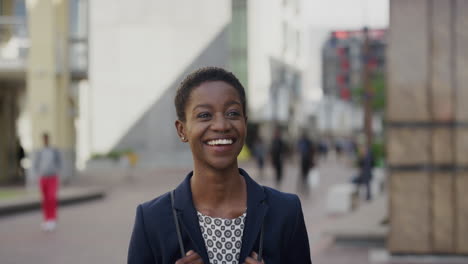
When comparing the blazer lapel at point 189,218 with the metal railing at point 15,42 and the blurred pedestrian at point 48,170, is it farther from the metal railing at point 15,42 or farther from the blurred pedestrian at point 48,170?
the metal railing at point 15,42

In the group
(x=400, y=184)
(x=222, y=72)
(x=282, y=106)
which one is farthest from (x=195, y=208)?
(x=282, y=106)

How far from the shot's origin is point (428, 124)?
896 cm

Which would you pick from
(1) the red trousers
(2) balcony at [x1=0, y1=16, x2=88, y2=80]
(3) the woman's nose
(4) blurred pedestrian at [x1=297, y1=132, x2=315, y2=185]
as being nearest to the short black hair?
(3) the woman's nose

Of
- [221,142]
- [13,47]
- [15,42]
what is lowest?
[221,142]

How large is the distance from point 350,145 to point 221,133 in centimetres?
4690

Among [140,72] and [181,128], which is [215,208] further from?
[140,72]

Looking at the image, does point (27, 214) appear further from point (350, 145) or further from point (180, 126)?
point (350, 145)

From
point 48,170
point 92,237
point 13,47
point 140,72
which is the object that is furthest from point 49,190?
point 140,72

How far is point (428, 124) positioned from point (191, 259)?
7.14 m

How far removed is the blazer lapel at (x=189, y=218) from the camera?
7.79 ft

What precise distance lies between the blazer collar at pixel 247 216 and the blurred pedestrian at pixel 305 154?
54.4 ft

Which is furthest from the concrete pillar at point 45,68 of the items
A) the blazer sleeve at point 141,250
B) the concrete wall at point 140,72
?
the blazer sleeve at point 141,250

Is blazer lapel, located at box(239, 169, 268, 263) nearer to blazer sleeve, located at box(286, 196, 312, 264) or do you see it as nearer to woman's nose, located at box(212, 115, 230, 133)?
blazer sleeve, located at box(286, 196, 312, 264)

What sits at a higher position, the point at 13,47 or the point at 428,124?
the point at 13,47
